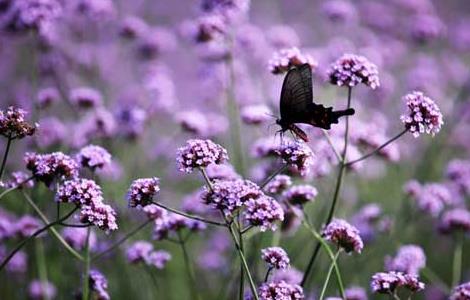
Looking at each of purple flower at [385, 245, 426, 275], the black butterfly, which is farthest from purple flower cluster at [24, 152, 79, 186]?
purple flower at [385, 245, 426, 275]

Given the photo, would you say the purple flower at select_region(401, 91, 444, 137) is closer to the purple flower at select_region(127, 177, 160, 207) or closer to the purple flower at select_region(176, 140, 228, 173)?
the purple flower at select_region(176, 140, 228, 173)

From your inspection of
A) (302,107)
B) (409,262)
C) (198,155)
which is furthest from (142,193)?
(409,262)

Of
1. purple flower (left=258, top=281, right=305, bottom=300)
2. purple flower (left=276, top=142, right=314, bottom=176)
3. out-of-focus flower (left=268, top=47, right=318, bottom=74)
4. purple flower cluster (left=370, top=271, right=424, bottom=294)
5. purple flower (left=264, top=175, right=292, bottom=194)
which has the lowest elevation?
purple flower (left=258, top=281, right=305, bottom=300)

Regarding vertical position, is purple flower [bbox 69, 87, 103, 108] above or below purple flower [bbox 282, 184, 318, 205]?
above

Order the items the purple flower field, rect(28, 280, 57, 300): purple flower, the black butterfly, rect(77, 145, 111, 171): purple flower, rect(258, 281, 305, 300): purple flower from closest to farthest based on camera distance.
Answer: rect(258, 281, 305, 300): purple flower < the purple flower field < the black butterfly < rect(77, 145, 111, 171): purple flower < rect(28, 280, 57, 300): purple flower

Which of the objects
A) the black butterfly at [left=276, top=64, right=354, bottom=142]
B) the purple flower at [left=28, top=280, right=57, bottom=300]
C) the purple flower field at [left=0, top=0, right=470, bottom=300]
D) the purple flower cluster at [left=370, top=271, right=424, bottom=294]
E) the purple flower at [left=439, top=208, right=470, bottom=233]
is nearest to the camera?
the purple flower cluster at [left=370, top=271, right=424, bottom=294]

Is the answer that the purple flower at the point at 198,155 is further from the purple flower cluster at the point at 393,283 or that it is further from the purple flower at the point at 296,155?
the purple flower cluster at the point at 393,283

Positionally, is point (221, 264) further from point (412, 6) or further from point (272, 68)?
point (412, 6)

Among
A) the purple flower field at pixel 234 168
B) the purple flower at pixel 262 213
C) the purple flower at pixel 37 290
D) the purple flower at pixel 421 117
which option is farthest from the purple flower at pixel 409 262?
the purple flower at pixel 37 290
